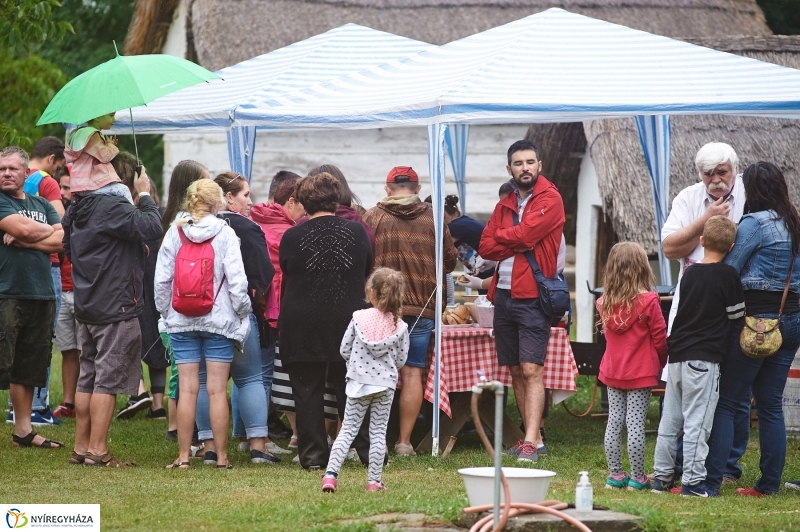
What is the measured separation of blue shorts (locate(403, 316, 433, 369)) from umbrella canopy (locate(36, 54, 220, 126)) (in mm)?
2105

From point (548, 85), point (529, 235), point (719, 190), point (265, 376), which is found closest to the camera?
point (719, 190)

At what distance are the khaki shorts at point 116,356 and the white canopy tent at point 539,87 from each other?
6.19 feet

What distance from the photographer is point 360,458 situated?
683 cm

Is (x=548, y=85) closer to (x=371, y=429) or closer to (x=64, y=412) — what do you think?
(x=371, y=429)

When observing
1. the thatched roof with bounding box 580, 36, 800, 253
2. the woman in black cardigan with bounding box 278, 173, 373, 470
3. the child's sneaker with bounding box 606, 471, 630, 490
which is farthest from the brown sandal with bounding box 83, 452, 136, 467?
the thatched roof with bounding box 580, 36, 800, 253

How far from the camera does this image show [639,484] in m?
6.32

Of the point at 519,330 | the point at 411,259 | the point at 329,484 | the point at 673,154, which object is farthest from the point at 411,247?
the point at 673,154

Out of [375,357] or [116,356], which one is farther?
[116,356]

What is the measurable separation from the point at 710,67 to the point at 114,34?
1854 centimetres

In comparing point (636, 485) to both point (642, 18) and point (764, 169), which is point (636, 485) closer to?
point (764, 169)

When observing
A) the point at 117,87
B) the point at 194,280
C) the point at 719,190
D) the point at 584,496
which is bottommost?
the point at 584,496

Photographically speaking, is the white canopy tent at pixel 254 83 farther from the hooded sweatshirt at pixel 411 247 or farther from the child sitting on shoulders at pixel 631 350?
the child sitting on shoulders at pixel 631 350

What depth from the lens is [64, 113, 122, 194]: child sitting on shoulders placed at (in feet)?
22.2

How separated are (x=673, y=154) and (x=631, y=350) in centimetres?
498
